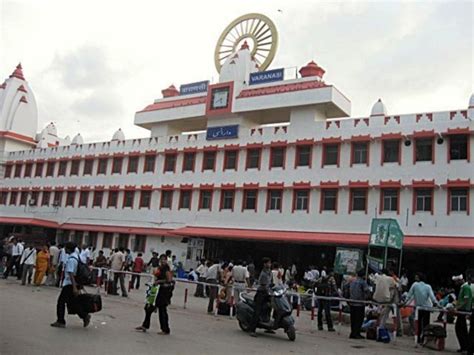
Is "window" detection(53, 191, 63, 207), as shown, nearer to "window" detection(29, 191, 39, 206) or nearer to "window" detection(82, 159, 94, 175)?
"window" detection(29, 191, 39, 206)

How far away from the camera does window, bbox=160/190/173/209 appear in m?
33.4

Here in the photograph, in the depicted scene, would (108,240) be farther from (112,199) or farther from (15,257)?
(15,257)

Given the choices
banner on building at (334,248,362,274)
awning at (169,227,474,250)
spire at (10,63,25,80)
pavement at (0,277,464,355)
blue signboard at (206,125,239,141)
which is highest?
spire at (10,63,25,80)

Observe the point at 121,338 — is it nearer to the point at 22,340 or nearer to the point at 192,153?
the point at 22,340

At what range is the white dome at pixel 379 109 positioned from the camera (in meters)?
26.2

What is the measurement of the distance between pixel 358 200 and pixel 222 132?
10.3m

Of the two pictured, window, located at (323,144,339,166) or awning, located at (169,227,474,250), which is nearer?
awning, located at (169,227,474,250)

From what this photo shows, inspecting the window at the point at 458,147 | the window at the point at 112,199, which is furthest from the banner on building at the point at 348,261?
the window at the point at 112,199

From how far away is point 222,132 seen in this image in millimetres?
31859

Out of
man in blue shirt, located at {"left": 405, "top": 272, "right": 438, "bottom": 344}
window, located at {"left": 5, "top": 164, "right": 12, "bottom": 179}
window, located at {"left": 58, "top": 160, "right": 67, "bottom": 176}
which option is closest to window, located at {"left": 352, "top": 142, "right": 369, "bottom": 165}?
man in blue shirt, located at {"left": 405, "top": 272, "right": 438, "bottom": 344}

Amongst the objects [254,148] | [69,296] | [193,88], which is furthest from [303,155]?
[69,296]

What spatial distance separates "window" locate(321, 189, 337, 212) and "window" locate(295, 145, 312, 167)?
2.07 metres

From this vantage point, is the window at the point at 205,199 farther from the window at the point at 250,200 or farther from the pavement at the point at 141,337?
the pavement at the point at 141,337

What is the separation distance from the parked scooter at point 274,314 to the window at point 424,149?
1612 centimetres
